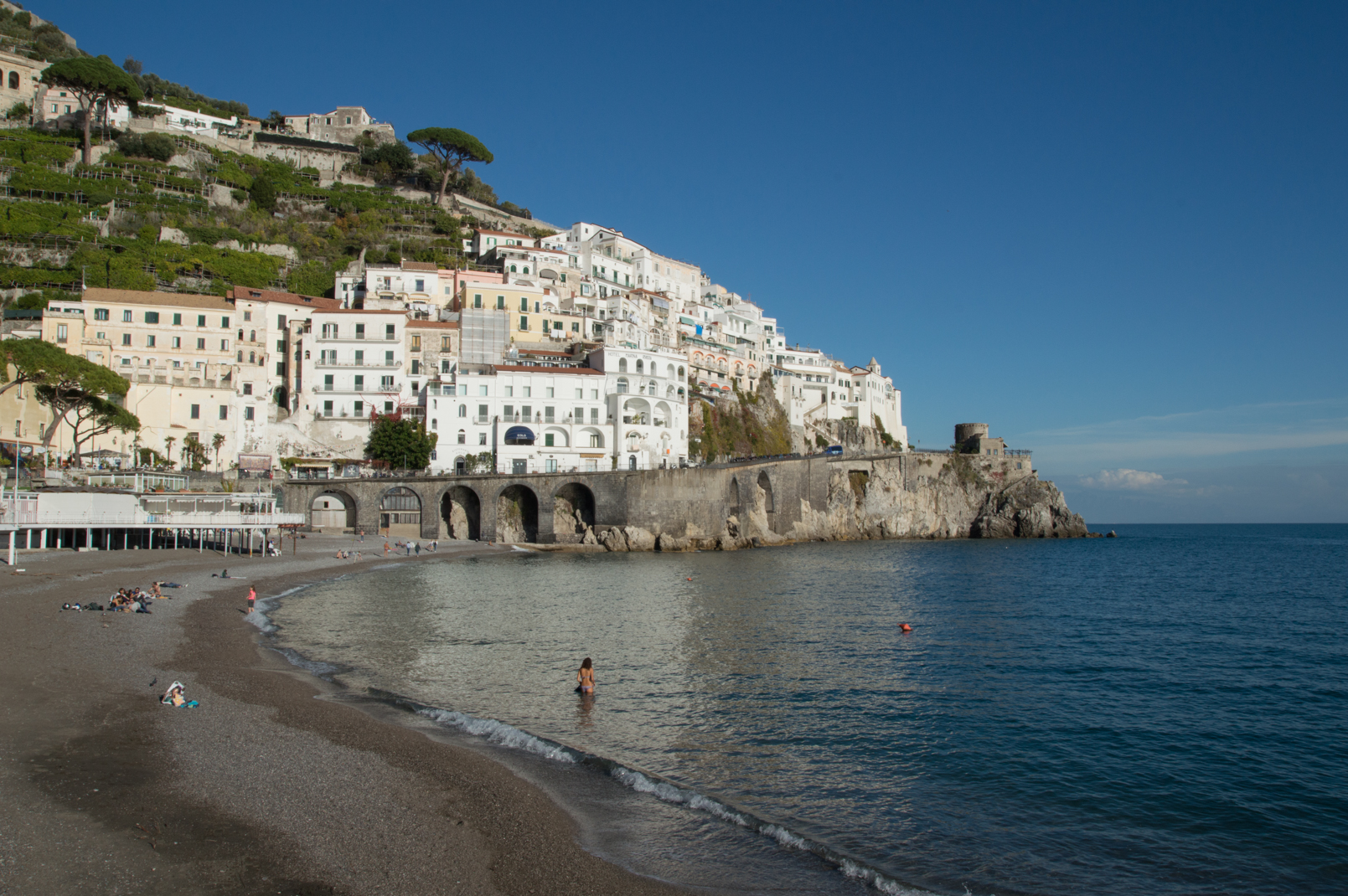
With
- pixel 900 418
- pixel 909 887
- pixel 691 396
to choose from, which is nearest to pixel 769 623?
pixel 909 887

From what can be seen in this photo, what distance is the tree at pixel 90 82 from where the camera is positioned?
7912 cm

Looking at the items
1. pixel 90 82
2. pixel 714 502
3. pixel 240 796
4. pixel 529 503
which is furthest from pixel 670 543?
pixel 90 82

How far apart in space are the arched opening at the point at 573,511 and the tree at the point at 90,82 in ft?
202

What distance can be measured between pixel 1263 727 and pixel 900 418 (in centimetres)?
9588

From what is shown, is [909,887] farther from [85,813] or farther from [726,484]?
[726,484]

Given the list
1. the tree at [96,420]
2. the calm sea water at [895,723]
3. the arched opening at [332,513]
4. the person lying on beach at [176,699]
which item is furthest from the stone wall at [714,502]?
the person lying on beach at [176,699]

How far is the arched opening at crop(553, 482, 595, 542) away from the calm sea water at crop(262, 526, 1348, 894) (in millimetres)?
21107

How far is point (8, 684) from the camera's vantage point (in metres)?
14.4

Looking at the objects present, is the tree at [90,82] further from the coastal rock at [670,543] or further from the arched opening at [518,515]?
the coastal rock at [670,543]

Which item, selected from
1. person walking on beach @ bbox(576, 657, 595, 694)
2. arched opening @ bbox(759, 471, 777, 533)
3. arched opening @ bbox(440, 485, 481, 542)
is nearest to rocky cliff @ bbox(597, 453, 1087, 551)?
arched opening @ bbox(759, 471, 777, 533)

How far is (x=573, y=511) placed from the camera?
58.6 meters

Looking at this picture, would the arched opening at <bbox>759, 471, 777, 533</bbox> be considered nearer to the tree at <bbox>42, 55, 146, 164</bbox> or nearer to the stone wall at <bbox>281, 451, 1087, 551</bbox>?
the stone wall at <bbox>281, 451, 1087, 551</bbox>

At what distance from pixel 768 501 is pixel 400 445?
96.0ft

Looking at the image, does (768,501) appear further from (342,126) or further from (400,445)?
(342,126)
